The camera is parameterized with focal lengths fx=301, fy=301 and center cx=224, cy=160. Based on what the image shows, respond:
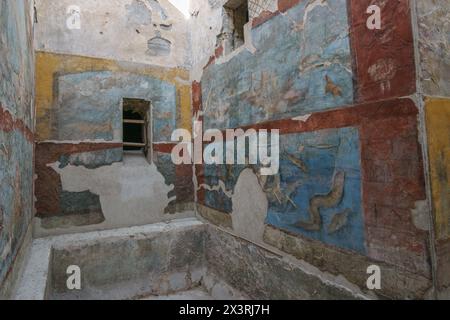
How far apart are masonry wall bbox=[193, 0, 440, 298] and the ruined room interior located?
12mm

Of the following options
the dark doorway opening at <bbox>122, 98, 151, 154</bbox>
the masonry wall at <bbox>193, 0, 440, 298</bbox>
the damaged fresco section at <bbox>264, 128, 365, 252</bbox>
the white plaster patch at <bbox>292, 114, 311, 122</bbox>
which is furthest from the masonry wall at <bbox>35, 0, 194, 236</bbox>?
the white plaster patch at <bbox>292, 114, 311, 122</bbox>

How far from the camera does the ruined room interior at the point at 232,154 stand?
1878 millimetres

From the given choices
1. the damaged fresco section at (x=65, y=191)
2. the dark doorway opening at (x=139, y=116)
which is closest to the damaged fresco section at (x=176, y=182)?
the dark doorway opening at (x=139, y=116)

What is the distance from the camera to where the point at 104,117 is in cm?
435

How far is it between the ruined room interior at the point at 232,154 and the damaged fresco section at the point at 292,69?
0.6 inches

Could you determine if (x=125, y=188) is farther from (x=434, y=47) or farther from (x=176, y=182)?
(x=434, y=47)

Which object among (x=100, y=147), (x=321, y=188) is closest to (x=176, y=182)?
(x=100, y=147)

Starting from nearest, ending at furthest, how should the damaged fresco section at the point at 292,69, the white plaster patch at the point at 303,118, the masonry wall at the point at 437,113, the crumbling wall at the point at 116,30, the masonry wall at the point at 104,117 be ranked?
1. the masonry wall at the point at 437,113
2. the damaged fresco section at the point at 292,69
3. the white plaster patch at the point at 303,118
4. the masonry wall at the point at 104,117
5. the crumbling wall at the point at 116,30

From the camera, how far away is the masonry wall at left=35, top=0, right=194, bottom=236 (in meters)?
4.02

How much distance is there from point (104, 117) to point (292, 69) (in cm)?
285

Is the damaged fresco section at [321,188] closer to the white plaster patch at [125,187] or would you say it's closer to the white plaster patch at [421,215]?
the white plaster patch at [421,215]

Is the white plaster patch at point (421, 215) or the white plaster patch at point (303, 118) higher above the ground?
the white plaster patch at point (303, 118)

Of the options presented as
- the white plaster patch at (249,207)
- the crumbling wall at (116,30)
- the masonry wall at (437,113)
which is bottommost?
the white plaster patch at (249,207)

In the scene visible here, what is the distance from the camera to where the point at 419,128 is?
71.1 inches
